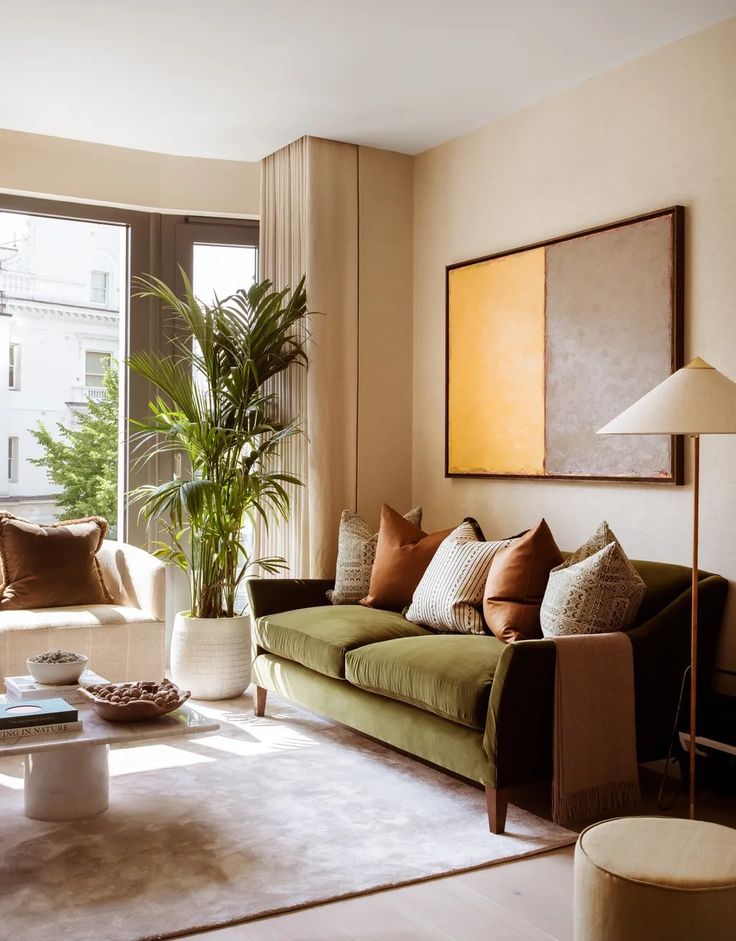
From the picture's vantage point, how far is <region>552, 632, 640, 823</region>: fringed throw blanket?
3064 mm

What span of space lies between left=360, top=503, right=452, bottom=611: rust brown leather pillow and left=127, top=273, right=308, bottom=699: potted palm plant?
664 millimetres

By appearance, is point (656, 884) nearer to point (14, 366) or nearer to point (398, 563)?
point (398, 563)

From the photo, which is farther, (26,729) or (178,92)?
(178,92)

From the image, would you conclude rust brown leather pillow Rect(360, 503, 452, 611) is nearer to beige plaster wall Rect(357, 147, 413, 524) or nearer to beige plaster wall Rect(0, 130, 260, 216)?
beige plaster wall Rect(357, 147, 413, 524)

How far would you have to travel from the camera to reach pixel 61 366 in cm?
538

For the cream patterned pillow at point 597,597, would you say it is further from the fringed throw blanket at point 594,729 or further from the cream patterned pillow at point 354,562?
the cream patterned pillow at point 354,562

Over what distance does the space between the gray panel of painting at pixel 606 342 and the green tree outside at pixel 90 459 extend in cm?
247

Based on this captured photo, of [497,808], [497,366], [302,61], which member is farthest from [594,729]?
[302,61]

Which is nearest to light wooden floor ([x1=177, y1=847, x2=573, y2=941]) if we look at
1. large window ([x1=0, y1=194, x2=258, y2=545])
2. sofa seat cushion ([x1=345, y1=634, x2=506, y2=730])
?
sofa seat cushion ([x1=345, y1=634, x2=506, y2=730])

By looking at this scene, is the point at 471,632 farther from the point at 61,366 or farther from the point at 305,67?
the point at 61,366

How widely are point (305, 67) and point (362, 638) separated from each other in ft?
7.56

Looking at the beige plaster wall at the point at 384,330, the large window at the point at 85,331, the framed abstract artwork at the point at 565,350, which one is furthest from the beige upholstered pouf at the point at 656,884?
the large window at the point at 85,331

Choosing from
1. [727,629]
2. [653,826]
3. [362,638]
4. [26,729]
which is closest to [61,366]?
[362,638]

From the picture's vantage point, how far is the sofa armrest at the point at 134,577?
4.60 m
